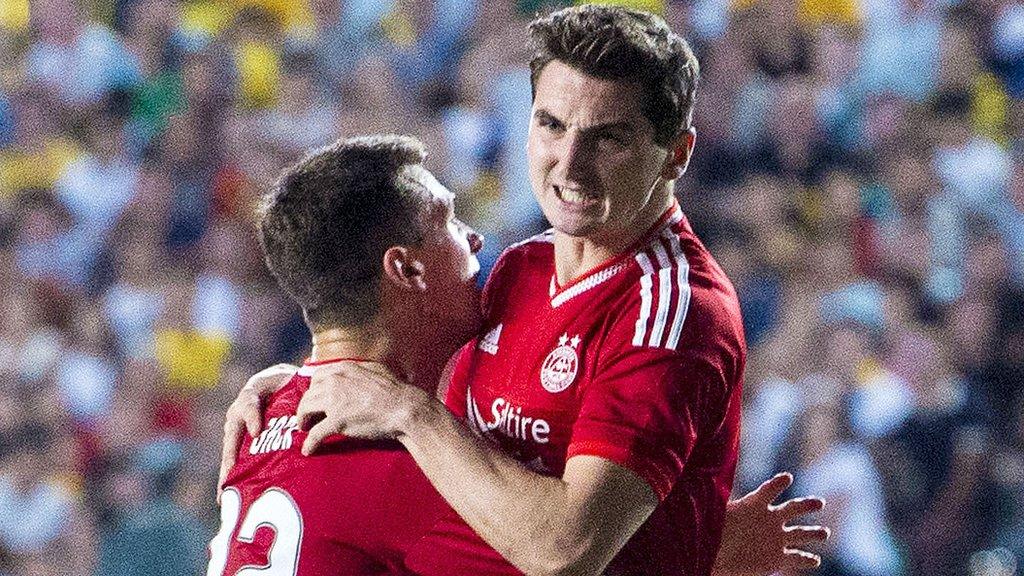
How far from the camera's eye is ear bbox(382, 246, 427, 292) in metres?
3.02

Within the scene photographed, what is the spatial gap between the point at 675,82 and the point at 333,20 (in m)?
4.87

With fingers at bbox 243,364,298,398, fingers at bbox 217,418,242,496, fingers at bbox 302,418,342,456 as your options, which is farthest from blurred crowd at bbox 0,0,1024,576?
fingers at bbox 302,418,342,456

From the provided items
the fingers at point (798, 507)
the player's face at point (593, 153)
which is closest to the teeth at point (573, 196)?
the player's face at point (593, 153)

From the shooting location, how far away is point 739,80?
700 cm

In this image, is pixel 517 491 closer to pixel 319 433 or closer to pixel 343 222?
pixel 319 433

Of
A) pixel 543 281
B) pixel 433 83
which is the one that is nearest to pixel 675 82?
pixel 543 281

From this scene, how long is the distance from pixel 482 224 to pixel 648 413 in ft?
13.8

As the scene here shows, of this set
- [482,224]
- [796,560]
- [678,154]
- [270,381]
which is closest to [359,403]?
[270,381]

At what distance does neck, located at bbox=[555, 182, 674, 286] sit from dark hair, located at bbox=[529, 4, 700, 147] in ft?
0.44

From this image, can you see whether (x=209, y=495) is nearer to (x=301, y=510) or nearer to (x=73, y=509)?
(x=73, y=509)

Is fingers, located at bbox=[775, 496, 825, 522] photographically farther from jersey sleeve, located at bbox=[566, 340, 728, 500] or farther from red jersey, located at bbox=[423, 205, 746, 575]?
jersey sleeve, located at bbox=[566, 340, 728, 500]

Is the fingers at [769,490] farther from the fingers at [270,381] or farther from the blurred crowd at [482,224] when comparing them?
the blurred crowd at [482,224]

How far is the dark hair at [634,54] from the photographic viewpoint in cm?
285

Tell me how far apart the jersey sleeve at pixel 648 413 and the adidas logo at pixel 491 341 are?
41 cm
